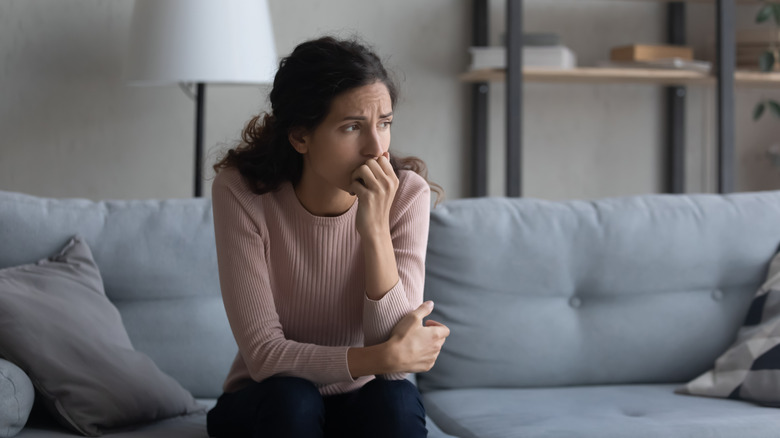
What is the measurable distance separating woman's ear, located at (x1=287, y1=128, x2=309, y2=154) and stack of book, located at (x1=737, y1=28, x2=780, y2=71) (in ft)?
6.15

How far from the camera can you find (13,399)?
4.19 ft

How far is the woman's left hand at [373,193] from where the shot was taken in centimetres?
130

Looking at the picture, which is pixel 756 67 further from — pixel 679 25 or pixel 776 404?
pixel 776 404

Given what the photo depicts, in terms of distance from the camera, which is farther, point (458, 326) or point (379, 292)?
point (458, 326)

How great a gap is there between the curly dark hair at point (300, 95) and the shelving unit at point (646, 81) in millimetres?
1062

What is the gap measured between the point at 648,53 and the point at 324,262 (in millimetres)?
1623

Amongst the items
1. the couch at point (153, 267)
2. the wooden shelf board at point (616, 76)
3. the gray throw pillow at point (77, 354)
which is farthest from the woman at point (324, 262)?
the wooden shelf board at point (616, 76)

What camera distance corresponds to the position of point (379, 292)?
51.1 inches

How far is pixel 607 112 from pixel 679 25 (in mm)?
391

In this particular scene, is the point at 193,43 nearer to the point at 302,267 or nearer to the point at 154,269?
the point at 154,269

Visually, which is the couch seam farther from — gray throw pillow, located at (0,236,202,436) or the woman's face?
the woman's face

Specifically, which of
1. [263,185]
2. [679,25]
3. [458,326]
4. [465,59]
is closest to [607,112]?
[679,25]

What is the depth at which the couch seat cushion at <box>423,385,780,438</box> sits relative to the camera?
139 centimetres

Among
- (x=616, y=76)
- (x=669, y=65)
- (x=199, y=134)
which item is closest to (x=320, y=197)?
(x=199, y=134)
